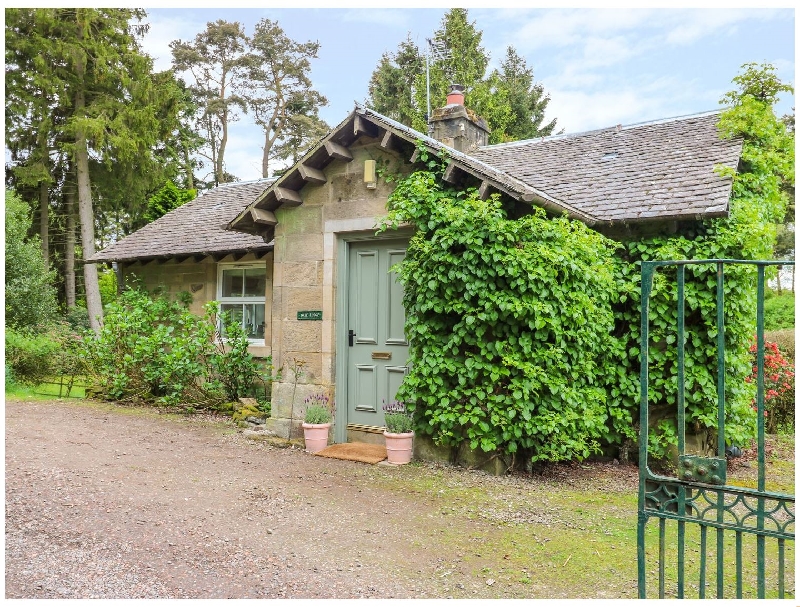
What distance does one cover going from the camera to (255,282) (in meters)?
11.6

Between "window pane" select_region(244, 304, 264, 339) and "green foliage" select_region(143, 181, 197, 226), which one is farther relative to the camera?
"green foliage" select_region(143, 181, 197, 226)

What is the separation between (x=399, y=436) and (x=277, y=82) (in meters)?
22.1

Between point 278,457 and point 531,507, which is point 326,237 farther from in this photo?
point 531,507

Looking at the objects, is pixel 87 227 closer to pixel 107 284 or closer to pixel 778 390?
pixel 107 284

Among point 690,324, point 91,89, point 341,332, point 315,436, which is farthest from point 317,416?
point 91,89

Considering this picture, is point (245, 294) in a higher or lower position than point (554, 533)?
higher

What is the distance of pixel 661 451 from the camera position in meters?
7.18

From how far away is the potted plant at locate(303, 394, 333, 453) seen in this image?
7.33 m

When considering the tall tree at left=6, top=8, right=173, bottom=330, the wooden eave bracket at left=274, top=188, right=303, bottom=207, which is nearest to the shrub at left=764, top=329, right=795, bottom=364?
the wooden eave bracket at left=274, top=188, right=303, bottom=207

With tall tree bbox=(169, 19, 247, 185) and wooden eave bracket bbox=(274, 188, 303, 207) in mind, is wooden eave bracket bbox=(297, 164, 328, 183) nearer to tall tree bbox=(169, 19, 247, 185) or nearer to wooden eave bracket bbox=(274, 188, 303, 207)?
wooden eave bracket bbox=(274, 188, 303, 207)

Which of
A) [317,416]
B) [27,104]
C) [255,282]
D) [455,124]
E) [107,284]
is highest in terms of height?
[27,104]

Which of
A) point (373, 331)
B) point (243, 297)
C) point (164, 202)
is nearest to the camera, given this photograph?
point (373, 331)

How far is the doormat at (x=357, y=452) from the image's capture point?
22.4ft

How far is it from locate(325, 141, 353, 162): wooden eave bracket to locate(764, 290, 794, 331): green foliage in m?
13.1
